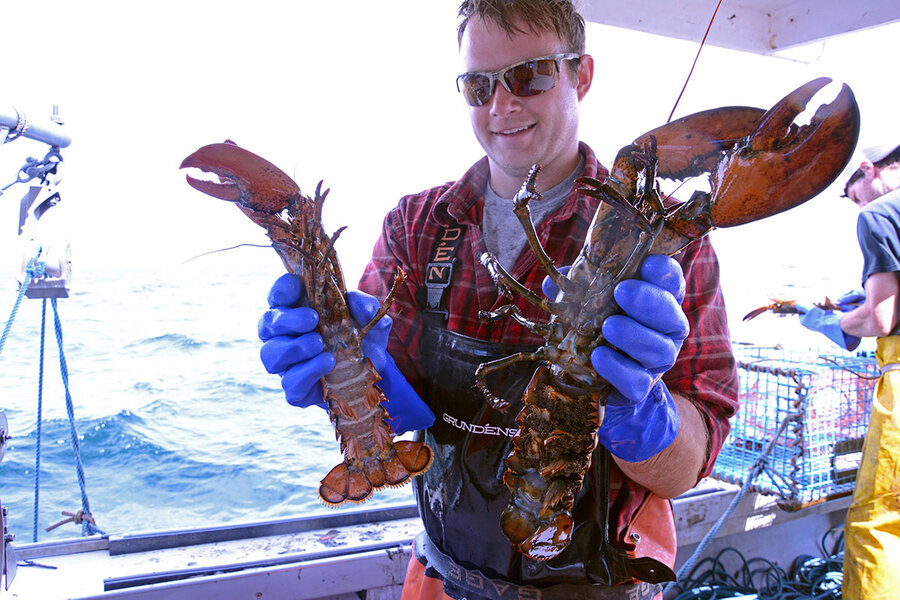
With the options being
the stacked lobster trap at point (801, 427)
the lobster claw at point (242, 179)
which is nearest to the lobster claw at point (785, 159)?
the lobster claw at point (242, 179)

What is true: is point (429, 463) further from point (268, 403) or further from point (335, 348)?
point (268, 403)

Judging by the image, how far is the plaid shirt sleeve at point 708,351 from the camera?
4.66 ft

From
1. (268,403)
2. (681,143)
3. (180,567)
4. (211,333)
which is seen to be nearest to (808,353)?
(681,143)

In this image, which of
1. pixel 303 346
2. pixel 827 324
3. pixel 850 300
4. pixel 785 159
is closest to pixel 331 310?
pixel 303 346

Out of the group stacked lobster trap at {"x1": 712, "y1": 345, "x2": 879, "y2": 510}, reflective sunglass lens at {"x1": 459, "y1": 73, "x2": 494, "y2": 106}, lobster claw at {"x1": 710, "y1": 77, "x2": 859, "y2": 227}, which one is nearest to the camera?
lobster claw at {"x1": 710, "y1": 77, "x2": 859, "y2": 227}

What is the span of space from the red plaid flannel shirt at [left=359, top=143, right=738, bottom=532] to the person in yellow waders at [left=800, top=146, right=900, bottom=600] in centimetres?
186

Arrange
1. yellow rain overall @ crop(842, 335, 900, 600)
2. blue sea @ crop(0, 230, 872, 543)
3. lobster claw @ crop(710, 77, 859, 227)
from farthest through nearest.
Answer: blue sea @ crop(0, 230, 872, 543) → yellow rain overall @ crop(842, 335, 900, 600) → lobster claw @ crop(710, 77, 859, 227)

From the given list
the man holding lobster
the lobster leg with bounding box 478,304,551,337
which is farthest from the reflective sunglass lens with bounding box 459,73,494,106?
the lobster leg with bounding box 478,304,551,337

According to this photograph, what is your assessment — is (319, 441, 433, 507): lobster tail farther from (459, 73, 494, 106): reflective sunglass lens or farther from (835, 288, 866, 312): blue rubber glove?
(835, 288, 866, 312): blue rubber glove

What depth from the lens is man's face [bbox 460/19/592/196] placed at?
149cm

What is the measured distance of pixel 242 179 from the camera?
1.40 metres

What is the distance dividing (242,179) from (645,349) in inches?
40.2

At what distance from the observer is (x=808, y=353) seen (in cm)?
377

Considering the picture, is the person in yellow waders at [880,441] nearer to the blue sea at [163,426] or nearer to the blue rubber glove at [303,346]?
the blue sea at [163,426]
